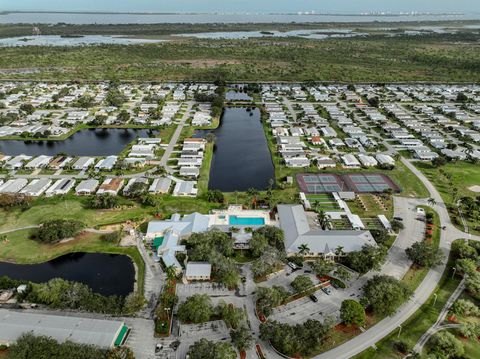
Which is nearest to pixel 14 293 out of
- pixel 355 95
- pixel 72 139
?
pixel 72 139

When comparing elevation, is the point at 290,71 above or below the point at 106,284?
above

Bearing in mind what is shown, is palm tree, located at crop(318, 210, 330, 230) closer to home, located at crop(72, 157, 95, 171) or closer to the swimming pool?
the swimming pool

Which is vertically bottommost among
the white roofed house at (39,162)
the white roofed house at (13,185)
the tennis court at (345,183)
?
the tennis court at (345,183)

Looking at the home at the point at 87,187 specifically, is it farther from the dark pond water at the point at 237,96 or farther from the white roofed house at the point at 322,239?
the dark pond water at the point at 237,96

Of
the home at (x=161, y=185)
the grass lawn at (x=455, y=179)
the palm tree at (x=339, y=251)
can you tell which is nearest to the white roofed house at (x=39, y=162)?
the home at (x=161, y=185)

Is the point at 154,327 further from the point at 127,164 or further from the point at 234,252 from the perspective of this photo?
the point at 127,164

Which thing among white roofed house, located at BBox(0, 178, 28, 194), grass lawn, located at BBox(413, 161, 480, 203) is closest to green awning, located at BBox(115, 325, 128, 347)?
white roofed house, located at BBox(0, 178, 28, 194)
